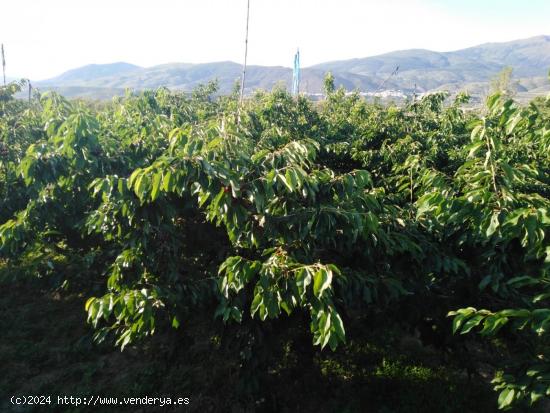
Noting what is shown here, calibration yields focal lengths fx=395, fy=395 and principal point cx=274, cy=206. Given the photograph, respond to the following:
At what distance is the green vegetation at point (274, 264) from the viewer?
2852 mm

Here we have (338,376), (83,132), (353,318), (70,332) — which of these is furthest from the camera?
(70,332)

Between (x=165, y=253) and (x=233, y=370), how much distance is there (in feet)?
7.48

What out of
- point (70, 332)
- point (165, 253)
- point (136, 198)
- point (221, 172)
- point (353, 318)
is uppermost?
point (221, 172)

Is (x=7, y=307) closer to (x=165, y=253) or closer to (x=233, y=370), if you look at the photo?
(x=233, y=370)

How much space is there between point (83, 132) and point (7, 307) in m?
5.23

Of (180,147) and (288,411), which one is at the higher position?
(180,147)

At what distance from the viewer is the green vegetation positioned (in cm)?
285

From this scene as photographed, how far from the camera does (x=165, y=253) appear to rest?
353 cm

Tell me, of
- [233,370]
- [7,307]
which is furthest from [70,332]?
[233,370]

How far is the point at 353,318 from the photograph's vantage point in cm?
587

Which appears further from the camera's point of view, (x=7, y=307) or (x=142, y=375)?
(x=7, y=307)

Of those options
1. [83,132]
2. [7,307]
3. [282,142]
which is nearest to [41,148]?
[83,132]

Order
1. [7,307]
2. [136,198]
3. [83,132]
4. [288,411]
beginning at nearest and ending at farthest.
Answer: [136,198]
[83,132]
[288,411]
[7,307]

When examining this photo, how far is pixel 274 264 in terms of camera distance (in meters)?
2.76
